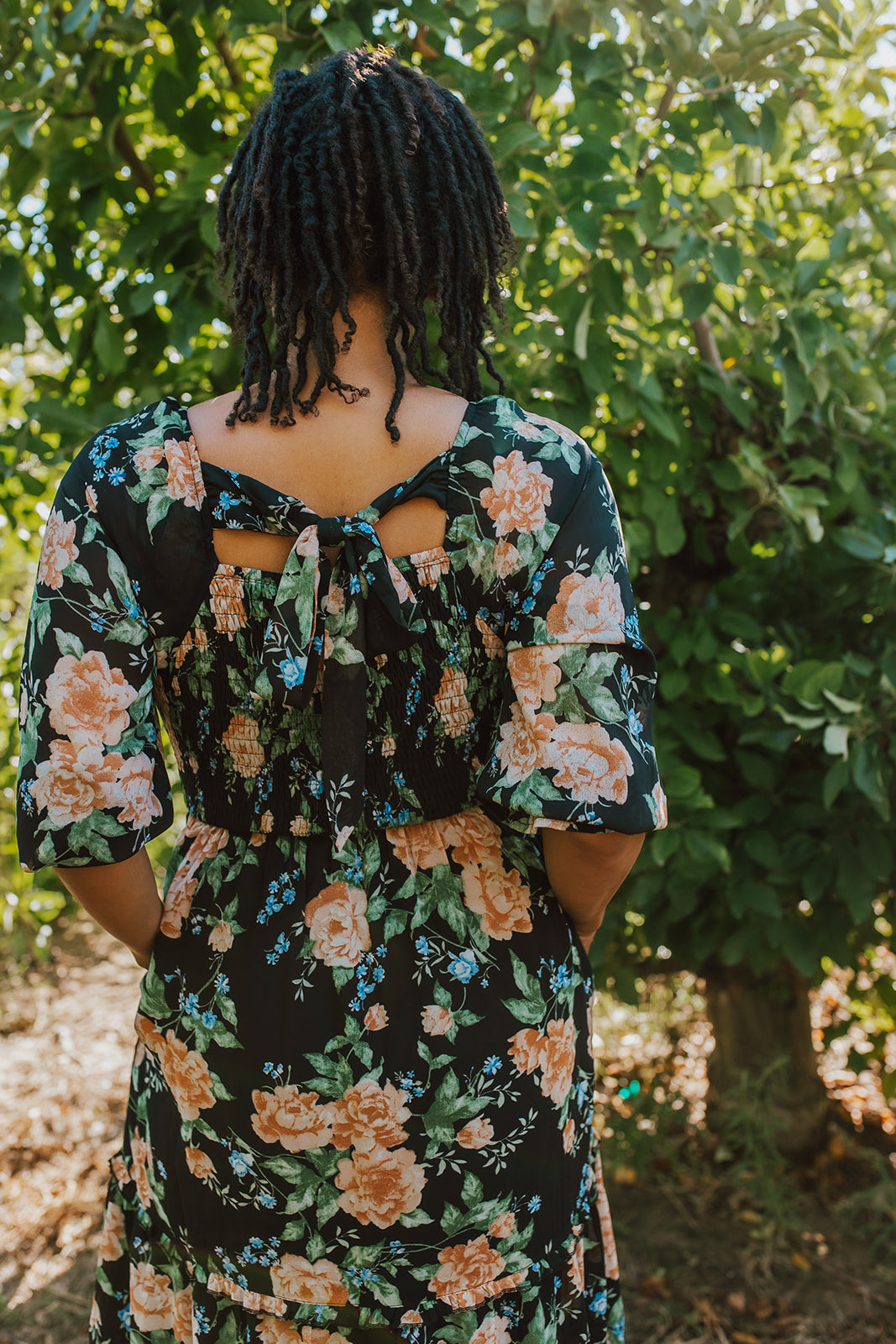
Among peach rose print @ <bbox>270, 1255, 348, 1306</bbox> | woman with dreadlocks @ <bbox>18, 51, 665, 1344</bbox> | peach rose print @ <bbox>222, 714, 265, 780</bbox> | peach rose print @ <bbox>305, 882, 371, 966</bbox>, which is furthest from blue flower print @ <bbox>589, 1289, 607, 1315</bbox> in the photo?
peach rose print @ <bbox>222, 714, 265, 780</bbox>

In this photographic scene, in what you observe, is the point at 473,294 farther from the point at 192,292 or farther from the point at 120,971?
the point at 120,971

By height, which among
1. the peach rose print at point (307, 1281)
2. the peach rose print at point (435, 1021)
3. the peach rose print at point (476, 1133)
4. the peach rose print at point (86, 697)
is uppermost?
the peach rose print at point (86, 697)

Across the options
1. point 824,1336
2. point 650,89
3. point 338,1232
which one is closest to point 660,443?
point 650,89

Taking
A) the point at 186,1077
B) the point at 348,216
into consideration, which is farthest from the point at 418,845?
the point at 348,216

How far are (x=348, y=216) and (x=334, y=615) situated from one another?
15.6 inches

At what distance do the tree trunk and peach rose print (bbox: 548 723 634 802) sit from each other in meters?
1.75

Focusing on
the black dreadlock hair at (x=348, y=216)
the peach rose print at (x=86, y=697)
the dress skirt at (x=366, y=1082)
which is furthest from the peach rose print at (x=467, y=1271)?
the black dreadlock hair at (x=348, y=216)

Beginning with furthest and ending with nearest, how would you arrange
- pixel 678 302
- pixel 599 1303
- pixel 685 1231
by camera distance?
pixel 685 1231
pixel 678 302
pixel 599 1303

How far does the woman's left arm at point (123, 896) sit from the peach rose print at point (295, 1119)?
0.81 ft

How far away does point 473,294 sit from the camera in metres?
1.15

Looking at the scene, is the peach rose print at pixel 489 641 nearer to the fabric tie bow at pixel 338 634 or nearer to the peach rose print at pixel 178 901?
the fabric tie bow at pixel 338 634

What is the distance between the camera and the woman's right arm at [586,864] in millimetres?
1140

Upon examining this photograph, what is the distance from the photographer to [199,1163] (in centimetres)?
117

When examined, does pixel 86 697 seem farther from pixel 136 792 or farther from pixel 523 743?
pixel 523 743
